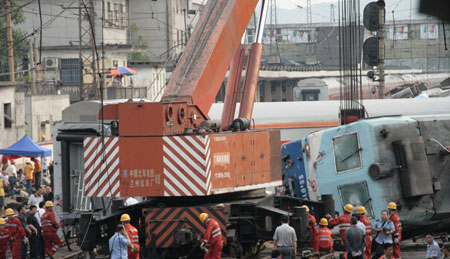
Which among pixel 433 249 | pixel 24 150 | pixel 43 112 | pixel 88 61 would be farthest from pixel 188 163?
pixel 43 112

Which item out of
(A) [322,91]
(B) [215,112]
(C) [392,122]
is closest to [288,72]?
(A) [322,91]

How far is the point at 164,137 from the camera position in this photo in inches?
475

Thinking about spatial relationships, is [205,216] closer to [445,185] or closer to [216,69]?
[216,69]

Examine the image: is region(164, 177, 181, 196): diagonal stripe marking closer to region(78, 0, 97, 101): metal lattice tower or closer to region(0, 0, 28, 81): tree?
region(78, 0, 97, 101): metal lattice tower

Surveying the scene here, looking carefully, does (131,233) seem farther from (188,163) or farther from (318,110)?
(318,110)

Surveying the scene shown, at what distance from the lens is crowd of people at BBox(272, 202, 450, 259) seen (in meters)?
12.8

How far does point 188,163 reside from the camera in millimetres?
12070

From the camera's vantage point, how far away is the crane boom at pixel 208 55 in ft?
42.8

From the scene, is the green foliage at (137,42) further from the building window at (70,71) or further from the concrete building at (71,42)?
the building window at (70,71)

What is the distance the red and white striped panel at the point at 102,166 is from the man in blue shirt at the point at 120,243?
25.2 inches

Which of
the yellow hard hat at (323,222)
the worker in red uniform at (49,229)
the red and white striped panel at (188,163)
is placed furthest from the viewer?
the worker in red uniform at (49,229)

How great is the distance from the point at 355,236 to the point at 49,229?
22.8 feet

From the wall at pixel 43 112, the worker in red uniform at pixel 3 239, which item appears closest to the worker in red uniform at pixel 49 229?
the worker in red uniform at pixel 3 239

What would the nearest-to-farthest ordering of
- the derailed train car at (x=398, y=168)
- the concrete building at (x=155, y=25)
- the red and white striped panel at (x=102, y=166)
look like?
the red and white striped panel at (x=102, y=166) → the derailed train car at (x=398, y=168) → the concrete building at (x=155, y=25)
